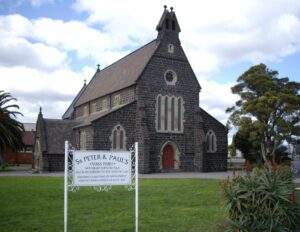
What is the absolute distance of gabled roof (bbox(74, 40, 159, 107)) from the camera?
39125mm

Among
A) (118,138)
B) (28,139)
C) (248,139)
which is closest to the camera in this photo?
(118,138)

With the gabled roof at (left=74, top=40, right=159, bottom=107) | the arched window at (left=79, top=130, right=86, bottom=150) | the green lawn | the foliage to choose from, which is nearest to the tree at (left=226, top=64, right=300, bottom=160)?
the gabled roof at (left=74, top=40, right=159, bottom=107)

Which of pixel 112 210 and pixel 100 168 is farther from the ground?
pixel 100 168

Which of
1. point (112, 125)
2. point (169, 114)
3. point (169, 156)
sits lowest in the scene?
point (169, 156)

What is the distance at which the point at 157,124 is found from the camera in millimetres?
37938

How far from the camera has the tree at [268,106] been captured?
38344mm

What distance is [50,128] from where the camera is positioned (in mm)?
41156

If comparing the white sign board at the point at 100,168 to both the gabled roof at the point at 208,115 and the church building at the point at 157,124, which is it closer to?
the church building at the point at 157,124

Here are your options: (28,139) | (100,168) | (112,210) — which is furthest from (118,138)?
(28,139)

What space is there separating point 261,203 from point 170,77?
30.9 meters

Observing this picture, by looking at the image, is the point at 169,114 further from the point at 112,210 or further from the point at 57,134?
the point at 112,210

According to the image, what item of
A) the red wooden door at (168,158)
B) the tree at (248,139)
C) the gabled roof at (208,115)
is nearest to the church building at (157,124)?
the red wooden door at (168,158)

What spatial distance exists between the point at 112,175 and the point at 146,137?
26192mm

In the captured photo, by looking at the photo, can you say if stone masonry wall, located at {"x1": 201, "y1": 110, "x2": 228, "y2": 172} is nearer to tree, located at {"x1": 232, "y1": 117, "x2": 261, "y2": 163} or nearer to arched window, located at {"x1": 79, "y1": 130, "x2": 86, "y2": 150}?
tree, located at {"x1": 232, "y1": 117, "x2": 261, "y2": 163}
